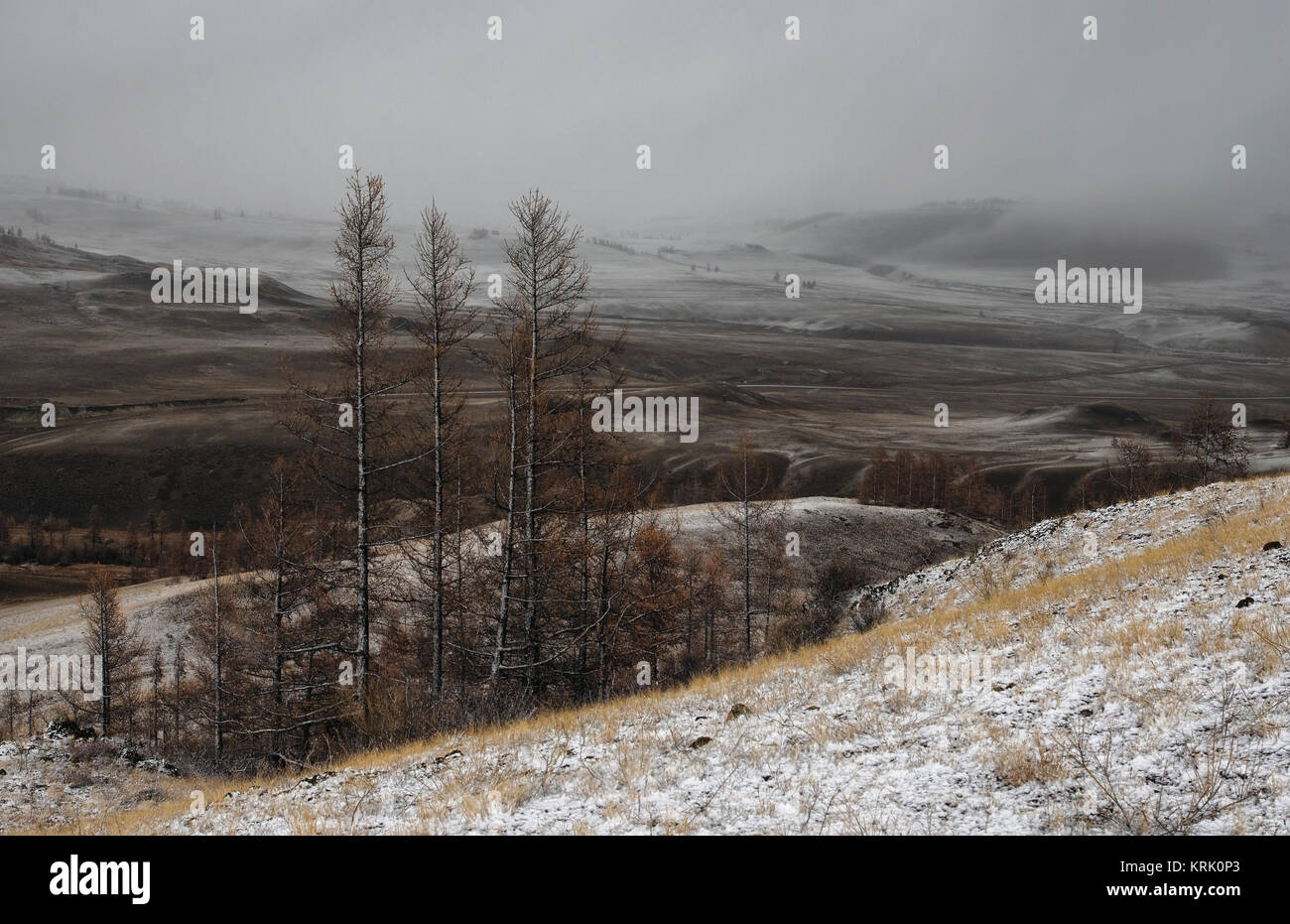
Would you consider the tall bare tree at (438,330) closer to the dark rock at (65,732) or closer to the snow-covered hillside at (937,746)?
the snow-covered hillside at (937,746)

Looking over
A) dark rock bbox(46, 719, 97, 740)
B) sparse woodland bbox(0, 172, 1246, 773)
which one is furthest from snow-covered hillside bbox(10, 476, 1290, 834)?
dark rock bbox(46, 719, 97, 740)

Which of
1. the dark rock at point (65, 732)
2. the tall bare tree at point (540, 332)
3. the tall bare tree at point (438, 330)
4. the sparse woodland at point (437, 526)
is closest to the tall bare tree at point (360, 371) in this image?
the sparse woodland at point (437, 526)

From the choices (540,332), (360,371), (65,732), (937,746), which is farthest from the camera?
(65,732)

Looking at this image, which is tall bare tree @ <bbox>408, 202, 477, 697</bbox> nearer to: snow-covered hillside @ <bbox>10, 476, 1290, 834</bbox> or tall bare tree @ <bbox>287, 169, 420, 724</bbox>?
tall bare tree @ <bbox>287, 169, 420, 724</bbox>

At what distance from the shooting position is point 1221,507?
23.1 m

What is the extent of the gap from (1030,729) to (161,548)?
111835 mm

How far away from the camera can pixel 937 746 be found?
7852 millimetres

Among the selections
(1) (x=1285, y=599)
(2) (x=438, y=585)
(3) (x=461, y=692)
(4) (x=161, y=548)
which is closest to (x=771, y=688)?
(1) (x=1285, y=599)

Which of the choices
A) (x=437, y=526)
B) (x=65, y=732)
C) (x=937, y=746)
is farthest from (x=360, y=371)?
(x=937, y=746)

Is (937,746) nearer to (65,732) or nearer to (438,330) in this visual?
(438,330)

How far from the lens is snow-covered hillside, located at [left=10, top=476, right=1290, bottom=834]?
20.7 ft

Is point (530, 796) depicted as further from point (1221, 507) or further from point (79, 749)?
point (1221, 507)

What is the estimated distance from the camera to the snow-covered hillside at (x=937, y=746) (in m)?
6.30

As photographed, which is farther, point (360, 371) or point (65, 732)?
point (65, 732)
